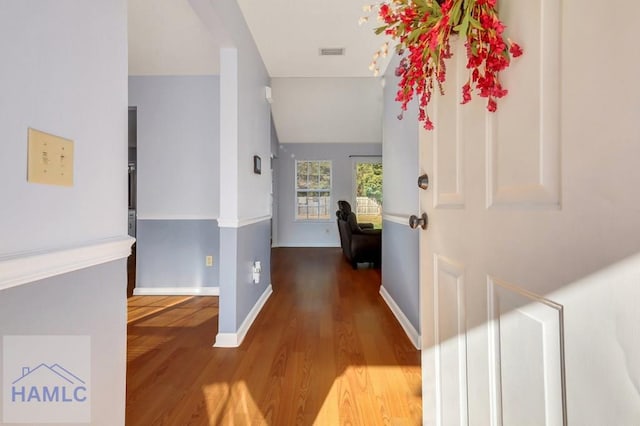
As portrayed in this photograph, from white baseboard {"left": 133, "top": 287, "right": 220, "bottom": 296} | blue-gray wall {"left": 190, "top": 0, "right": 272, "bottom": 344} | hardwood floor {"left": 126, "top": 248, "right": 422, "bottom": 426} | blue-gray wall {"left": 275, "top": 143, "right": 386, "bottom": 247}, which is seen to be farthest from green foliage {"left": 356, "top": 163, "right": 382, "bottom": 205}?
blue-gray wall {"left": 190, "top": 0, "right": 272, "bottom": 344}

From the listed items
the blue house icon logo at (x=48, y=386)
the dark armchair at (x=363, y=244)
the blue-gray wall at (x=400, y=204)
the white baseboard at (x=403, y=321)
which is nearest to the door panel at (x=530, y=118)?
the blue house icon logo at (x=48, y=386)

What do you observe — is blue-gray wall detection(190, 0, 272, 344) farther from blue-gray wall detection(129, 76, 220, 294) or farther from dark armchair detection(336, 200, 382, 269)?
dark armchair detection(336, 200, 382, 269)

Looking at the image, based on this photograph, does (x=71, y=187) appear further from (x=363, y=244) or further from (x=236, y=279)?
(x=363, y=244)

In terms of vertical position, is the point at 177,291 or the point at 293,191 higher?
the point at 293,191

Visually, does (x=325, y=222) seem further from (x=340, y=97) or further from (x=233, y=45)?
(x=233, y=45)

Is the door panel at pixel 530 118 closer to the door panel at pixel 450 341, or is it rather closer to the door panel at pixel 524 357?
the door panel at pixel 524 357

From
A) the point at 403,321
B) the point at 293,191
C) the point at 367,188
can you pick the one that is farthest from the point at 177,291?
the point at 367,188

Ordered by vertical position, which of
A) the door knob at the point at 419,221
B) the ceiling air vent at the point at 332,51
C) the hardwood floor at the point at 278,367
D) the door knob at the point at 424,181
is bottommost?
the hardwood floor at the point at 278,367

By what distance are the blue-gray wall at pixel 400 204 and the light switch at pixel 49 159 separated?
1.96 meters

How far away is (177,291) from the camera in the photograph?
11.2 feet

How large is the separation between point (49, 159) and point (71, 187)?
0.30 feet

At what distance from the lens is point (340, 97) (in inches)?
208

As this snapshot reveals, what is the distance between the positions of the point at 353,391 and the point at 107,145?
1588 mm

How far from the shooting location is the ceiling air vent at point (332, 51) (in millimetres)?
2924
